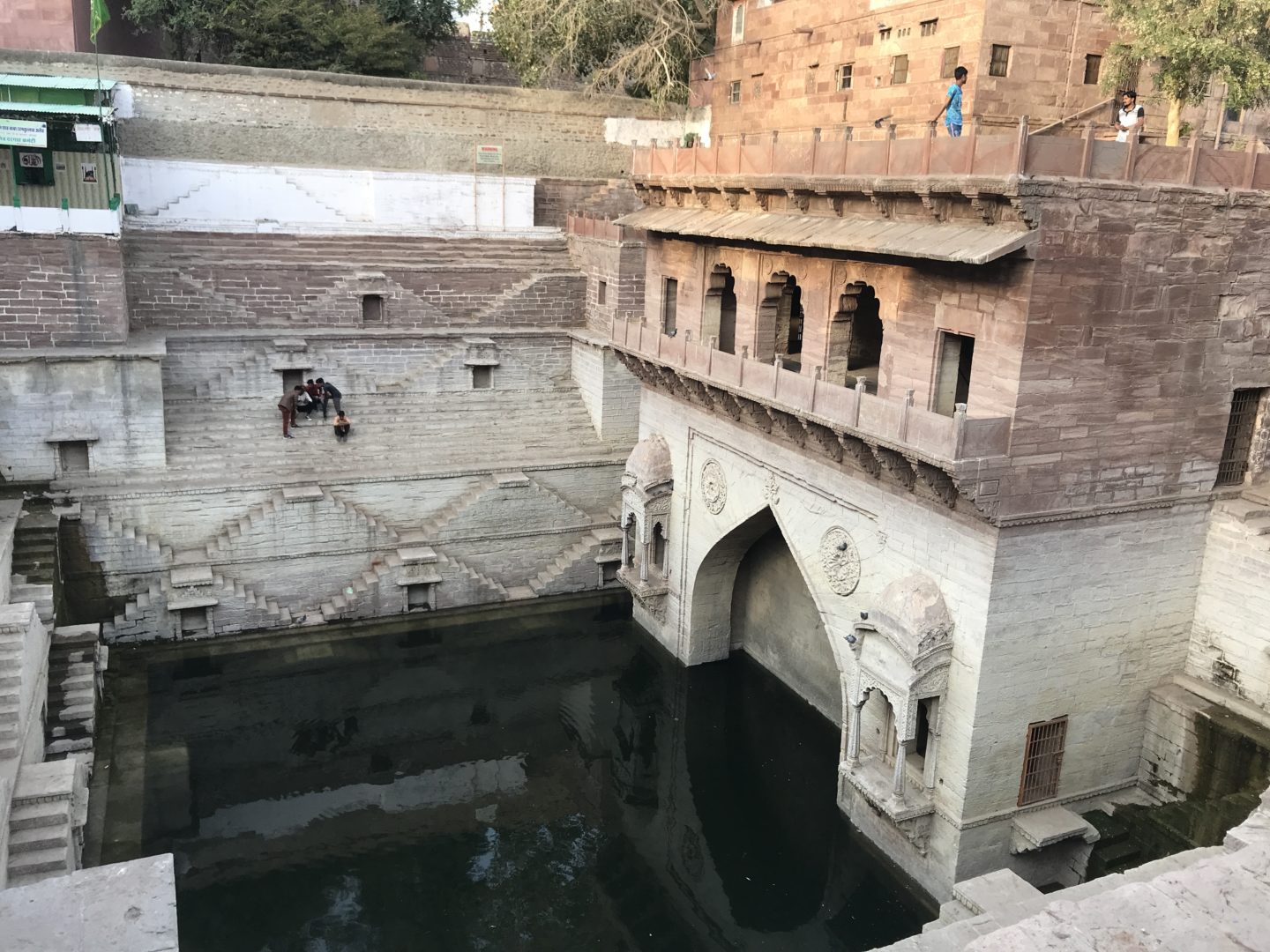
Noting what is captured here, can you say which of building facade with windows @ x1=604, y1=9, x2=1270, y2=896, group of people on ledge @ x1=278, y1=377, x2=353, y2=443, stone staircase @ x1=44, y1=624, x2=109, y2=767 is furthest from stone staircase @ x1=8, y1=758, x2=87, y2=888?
group of people on ledge @ x1=278, y1=377, x2=353, y2=443

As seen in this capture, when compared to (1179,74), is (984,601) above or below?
below

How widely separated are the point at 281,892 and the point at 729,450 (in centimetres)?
876

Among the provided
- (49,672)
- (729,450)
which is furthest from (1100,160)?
(49,672)

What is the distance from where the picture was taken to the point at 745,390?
1473cm

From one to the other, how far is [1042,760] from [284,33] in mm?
26716

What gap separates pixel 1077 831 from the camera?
40.5ft

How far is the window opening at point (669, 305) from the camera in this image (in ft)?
60.3

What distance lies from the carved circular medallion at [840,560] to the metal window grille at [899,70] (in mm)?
9695

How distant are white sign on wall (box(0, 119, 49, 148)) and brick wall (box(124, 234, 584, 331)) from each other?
3.02 m

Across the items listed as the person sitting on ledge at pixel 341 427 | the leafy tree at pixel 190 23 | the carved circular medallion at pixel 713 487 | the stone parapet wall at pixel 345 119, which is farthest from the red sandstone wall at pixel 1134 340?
the leafy tree at pixel 190 23

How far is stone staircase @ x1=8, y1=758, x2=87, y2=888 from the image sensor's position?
1045cm

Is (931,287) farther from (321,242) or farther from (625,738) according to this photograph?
(321,242)

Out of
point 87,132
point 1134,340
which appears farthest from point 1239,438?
point 87,132

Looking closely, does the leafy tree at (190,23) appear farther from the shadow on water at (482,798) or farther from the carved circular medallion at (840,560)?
the carved circular medallion at (840,560)
